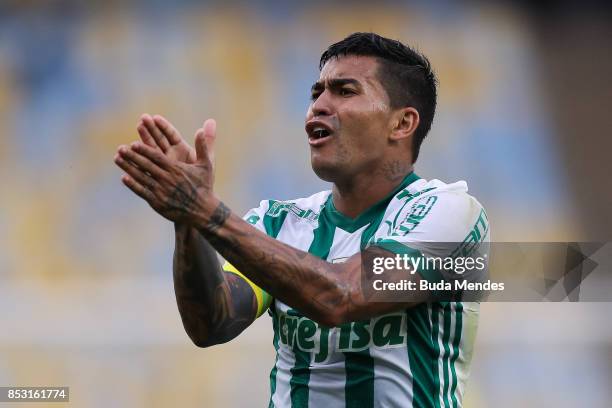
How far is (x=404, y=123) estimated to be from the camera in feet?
9.95

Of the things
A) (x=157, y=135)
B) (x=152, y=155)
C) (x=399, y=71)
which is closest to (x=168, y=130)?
(x=157, y=135)

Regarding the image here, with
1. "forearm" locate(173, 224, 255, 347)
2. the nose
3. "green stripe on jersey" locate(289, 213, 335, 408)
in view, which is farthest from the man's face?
"forearm" locate(173, 224, 255, 347)

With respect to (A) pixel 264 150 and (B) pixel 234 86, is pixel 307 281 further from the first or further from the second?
(B) pixel 234 86

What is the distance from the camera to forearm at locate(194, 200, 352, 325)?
215 cm

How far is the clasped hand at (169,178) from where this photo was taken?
2094 millimetres

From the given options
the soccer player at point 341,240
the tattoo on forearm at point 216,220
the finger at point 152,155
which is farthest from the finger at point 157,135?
the tattoo on forearm at point 216,220

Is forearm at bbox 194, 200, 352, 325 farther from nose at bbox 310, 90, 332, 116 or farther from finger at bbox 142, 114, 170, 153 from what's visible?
nose at bbox 310, 90, 332, 116

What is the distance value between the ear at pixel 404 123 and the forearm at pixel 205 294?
75 centimetres

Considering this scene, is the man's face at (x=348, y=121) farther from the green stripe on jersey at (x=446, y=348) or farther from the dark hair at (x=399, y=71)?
the green stripe on jersey at (x=446, y=348)

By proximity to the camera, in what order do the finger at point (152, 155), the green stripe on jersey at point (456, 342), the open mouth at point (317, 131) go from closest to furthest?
the finger at point (152, 155) → the green stripe on jersey at point (456, 342) → the open mouth at point (317, 131)

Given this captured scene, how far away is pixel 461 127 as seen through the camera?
6641 mm

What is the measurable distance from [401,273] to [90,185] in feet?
14.7

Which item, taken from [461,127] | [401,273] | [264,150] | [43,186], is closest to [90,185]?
[43,186]

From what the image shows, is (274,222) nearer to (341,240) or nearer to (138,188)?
(341,240)
